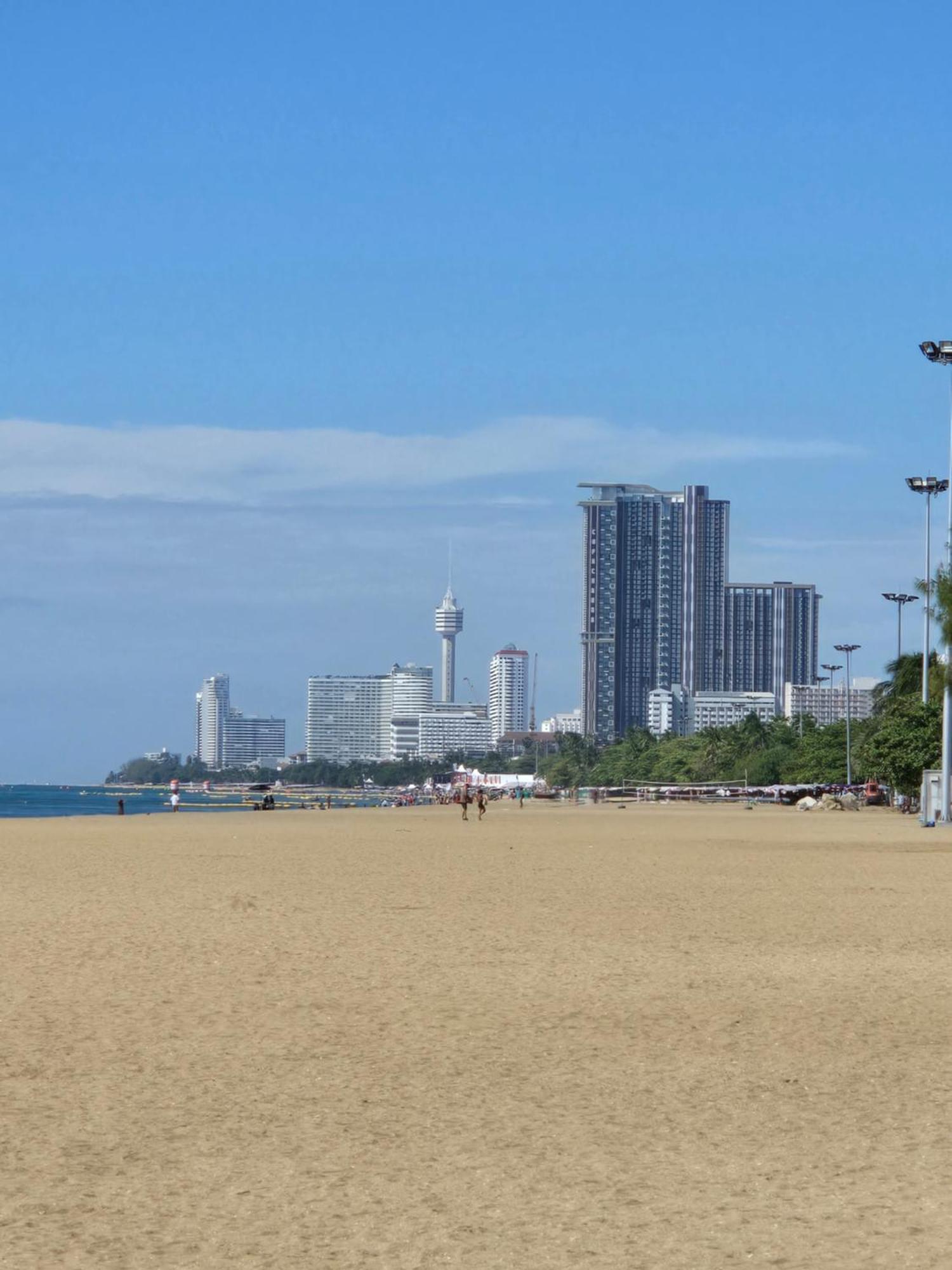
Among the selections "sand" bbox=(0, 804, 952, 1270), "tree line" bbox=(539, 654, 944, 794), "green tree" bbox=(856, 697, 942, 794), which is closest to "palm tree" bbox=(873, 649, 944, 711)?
"tree line" bbox=(539, 654, 944, 794)

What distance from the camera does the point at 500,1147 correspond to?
23.7 ft

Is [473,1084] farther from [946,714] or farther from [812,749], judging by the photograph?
[812,749]

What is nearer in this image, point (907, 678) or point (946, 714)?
point (946, 714)

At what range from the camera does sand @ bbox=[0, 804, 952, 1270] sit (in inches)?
233

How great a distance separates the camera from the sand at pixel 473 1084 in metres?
5.92

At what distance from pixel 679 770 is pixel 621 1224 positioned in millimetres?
161283

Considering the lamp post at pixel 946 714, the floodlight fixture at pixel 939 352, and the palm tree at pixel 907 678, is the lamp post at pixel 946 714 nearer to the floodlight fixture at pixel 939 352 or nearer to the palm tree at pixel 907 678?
the floodlight fixture at pixel 939 352

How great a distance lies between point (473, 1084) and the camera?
28.5ft

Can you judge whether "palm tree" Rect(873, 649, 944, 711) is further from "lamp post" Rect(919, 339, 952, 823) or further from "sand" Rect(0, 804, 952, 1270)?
"sand" Rect(0, 804, 952, 1270)

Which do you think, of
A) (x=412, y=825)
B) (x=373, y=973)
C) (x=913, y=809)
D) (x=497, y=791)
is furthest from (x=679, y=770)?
(x=373, y=973)

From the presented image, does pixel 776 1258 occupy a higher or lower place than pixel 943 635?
lower

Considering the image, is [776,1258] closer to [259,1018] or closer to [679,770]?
[259,1018]

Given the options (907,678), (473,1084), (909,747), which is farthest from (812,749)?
(473,1084)

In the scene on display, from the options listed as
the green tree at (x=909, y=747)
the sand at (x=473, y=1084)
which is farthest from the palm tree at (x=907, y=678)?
the sand at (x=473, y=1084)
